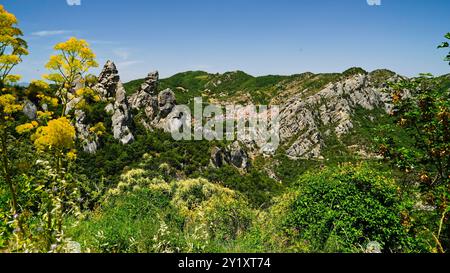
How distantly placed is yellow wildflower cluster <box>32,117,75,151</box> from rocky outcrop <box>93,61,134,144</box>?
174ft

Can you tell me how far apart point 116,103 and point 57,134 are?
59186 millimetres

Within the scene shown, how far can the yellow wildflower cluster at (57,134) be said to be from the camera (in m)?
4.68

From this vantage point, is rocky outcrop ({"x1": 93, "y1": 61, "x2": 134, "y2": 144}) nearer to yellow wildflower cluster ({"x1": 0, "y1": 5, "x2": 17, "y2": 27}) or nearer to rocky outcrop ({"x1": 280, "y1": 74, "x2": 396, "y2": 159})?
yellow wildflower cluster ({"x1": 0, "y1": 5, "x2": 17, "y2": 27})

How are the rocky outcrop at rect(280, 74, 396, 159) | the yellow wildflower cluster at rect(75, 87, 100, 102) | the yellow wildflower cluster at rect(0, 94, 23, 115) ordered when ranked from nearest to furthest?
the yellow wildflower cluster at rect(0, 94, 23, 115)
the yellow wildflower cluster at rect(75, 87, 100, 102)
the rocky outcrop at rect(280, 74, 396, 159)

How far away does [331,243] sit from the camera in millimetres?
6305

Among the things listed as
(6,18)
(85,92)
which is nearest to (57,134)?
(85,92)

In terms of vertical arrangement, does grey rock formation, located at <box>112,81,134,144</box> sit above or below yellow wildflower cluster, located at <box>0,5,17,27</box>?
below

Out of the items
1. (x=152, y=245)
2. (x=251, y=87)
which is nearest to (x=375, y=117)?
(x=251, y=87)

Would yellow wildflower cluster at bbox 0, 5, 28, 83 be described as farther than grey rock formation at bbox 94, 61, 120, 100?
No

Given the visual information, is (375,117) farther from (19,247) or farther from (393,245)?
(19,247)

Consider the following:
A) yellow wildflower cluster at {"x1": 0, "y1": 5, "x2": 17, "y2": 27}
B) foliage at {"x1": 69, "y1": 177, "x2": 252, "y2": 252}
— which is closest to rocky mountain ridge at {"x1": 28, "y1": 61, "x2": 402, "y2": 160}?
foliage at {"x1": 69, "y1": 177, "x2": 252, "y2": 252}

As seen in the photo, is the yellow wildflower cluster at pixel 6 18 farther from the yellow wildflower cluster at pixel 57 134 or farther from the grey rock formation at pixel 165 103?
the grey rock formation at pixel 165 103

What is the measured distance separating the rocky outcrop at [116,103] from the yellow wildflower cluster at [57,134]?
2088 inches

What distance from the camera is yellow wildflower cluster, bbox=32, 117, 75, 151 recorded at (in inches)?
184
